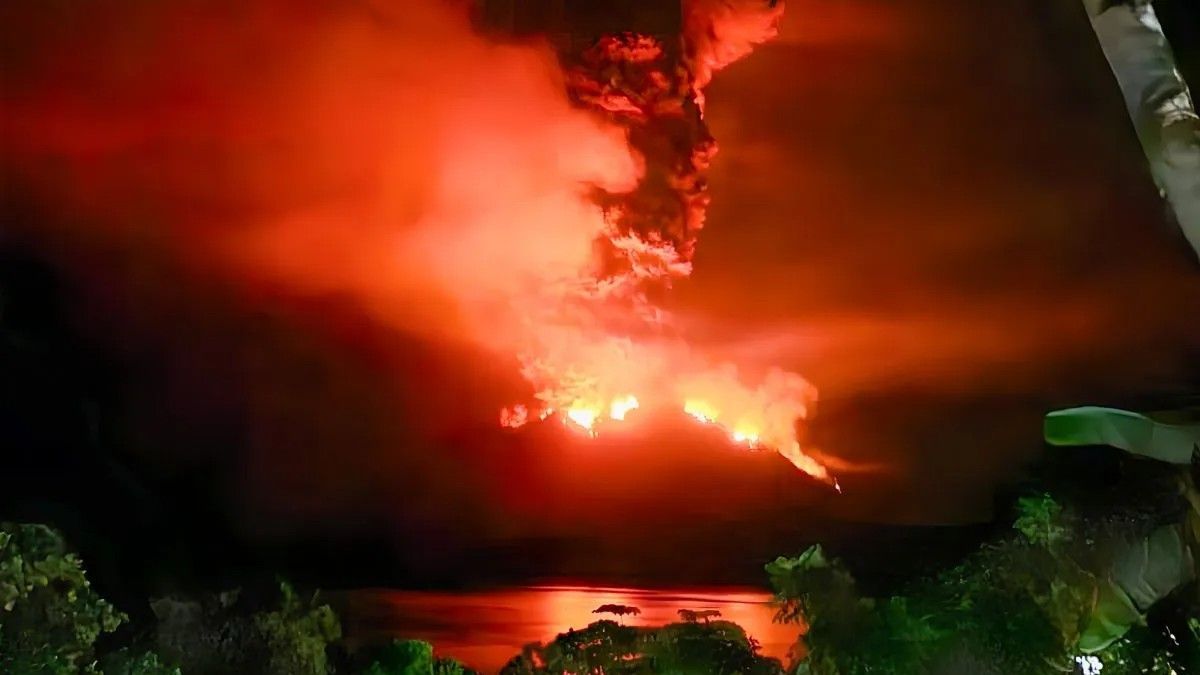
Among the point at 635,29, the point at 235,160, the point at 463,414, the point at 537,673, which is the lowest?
the point at 537,673

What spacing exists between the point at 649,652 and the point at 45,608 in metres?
1.42

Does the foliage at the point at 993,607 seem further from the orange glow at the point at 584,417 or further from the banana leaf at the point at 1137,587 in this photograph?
the orange glow at the point at 584,417

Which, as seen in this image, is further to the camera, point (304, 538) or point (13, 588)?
point (304, 538)

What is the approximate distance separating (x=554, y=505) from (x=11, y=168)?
1.65 m

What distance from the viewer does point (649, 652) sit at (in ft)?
8.66

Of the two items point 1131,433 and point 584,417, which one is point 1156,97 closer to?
point 1131,433

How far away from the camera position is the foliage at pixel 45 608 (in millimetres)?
2514

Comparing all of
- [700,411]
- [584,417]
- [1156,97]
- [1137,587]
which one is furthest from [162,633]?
[1156,97]

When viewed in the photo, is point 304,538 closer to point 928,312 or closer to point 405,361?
point 405,361

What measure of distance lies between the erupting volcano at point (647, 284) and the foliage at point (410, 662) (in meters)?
0.59

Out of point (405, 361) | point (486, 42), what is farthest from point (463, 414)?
point (486, 42)

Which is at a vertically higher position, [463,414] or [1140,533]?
[463,414]

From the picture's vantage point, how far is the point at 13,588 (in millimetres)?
2527

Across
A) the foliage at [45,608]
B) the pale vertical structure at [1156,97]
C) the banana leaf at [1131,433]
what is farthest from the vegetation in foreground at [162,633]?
the pale vertical structure at [1156,97]
